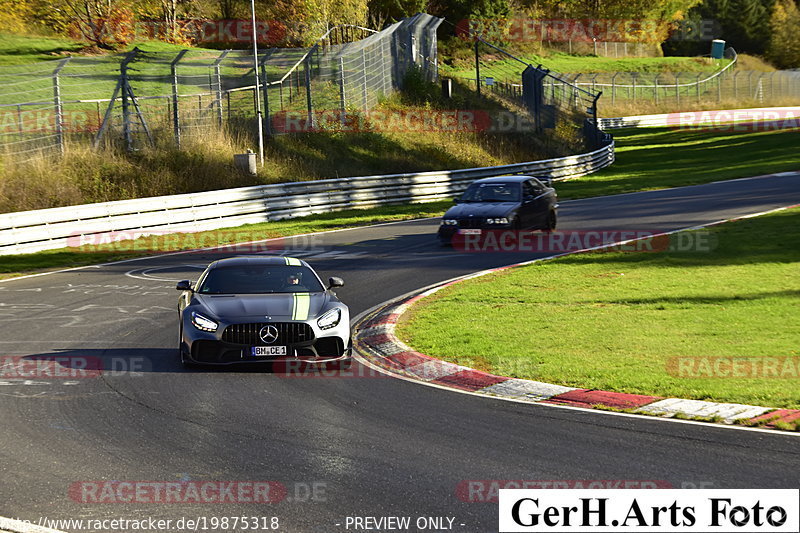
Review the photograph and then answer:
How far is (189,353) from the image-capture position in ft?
36.6

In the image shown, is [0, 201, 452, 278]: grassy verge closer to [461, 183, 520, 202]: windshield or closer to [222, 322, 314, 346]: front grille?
[461, 183, 520, 202]: windshield

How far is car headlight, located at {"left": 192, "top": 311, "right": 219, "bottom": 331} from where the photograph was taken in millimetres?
11109

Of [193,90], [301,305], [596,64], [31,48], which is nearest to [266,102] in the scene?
[193,90]

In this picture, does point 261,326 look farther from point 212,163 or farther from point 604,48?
point 604,48

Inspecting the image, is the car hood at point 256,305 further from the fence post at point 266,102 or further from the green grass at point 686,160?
the fence post at point 266,102

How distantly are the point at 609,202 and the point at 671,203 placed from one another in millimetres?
2075

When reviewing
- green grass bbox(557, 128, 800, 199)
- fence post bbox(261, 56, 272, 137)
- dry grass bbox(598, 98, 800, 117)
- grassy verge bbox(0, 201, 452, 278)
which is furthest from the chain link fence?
dry grass bbox(598, 98, 800, 117)

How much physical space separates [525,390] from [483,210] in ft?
41.1

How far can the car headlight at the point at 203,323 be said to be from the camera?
11.1 metres

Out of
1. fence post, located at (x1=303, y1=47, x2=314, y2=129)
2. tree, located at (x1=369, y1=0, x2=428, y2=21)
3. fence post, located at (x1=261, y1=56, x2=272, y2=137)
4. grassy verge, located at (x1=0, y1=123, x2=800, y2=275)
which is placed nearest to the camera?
grassy verge, located at (x1=0, y1=123, x2=800, y2=275)

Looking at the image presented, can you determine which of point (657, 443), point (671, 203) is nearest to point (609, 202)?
point (671, 203)

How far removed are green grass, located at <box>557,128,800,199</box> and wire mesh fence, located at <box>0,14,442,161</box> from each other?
34.5ft

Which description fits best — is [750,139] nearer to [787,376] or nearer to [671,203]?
[671,203]

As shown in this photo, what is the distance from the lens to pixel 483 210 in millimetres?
22438
